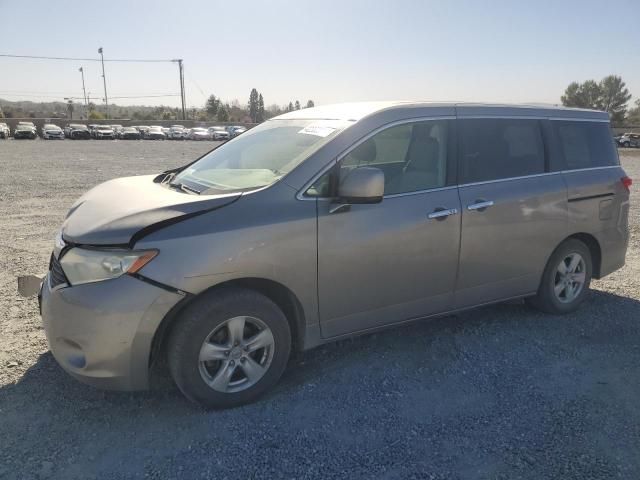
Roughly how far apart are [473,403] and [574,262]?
218 centimetres

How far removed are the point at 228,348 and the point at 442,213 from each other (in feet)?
5.88

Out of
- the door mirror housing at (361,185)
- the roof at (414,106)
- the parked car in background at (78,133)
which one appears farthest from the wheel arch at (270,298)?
the parked car in background at (78,133)

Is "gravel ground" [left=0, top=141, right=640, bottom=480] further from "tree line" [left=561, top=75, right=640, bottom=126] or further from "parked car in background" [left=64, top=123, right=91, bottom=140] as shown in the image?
"tree line" [left=561, top=75, right=640, bottom=126]

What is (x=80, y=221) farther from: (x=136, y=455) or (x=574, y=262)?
(x=574, y=262)

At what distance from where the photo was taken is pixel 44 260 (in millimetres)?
5922

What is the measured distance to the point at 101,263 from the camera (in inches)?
110

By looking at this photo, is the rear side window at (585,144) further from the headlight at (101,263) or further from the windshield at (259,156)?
the headlight at (101,263)

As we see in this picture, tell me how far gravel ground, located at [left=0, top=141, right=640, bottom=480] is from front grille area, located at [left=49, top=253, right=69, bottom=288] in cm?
80

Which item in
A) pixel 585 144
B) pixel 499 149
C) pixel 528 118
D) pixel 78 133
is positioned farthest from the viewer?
pixel 78 133

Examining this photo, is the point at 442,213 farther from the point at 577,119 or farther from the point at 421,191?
the point at 577,119

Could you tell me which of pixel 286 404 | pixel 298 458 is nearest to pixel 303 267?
pixel 286 404

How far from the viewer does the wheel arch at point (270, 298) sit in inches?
113

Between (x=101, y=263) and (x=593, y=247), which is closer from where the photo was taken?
(x=101, y=263)

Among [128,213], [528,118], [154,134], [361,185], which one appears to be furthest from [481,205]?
[154,134]
